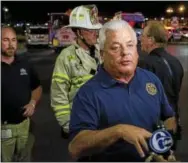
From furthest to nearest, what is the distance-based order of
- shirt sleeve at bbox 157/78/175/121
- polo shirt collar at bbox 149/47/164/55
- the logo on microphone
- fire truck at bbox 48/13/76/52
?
fire truck at bbox 48/13/76/52
polo shirt collar at bbox 149/47/164/55
shirt sleeve at bbox 157/78/175/121
the logo on microphone

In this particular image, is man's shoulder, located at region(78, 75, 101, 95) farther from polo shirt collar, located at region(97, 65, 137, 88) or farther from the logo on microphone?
the logo on microphone

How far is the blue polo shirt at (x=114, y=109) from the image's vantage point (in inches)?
88.4

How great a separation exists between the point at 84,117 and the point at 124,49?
42 cm

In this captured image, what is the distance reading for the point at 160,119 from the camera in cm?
250

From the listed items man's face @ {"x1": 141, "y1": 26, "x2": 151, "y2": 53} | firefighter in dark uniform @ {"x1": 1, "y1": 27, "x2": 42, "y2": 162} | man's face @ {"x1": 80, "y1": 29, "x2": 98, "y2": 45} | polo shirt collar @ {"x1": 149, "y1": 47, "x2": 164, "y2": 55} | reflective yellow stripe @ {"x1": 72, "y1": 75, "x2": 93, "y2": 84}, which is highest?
man's face @ {"x1": 80, "y1": 29, "x2": 98, "y2": 45}

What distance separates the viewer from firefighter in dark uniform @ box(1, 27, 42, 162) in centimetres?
407

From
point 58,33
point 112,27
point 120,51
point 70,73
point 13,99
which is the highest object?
point 112,27

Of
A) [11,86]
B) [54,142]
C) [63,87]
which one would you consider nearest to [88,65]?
[63,87]

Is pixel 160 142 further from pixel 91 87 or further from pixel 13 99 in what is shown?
pixel 13 99

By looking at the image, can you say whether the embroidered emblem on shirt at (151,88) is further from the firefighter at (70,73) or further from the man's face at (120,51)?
the firefighter at (70,73)

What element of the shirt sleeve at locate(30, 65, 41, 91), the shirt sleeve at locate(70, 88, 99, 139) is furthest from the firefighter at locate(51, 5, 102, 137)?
the shirt sleeve at locate(70, 88, 99, 139)

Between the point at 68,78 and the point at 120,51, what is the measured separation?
1.32 metres

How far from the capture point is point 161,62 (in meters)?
4.30

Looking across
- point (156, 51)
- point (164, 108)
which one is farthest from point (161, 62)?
point (164, 108)
